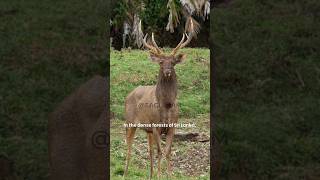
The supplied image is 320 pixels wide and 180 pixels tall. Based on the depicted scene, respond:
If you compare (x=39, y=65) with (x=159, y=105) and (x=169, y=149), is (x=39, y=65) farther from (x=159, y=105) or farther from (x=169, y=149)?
(x=169, y=149)

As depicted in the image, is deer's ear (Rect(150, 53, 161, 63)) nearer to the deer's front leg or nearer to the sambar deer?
the sambar deer

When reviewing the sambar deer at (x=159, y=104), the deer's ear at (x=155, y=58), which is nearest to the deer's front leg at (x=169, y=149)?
the sambar deer at (x=159, y=104)

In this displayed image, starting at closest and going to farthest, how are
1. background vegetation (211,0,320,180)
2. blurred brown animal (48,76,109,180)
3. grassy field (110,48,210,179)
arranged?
grassy field (110,48,210,179), blurred brown animal (48,76,109,180), background vegetation (211,0,320,180)

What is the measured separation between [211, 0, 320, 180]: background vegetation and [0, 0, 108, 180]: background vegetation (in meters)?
1.20

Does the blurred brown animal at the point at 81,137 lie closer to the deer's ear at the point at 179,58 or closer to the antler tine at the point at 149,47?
the antler tine at the point at 149,47

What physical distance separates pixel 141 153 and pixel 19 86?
1.76 meters

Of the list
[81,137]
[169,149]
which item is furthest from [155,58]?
[81,137]

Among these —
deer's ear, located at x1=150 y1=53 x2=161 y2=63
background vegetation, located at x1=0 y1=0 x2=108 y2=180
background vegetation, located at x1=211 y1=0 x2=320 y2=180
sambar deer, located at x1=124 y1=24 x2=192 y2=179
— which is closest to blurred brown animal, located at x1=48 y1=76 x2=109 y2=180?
sambar deer, located at x1=124 y1=24 x2=192 y2=179

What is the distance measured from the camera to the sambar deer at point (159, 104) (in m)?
7.38

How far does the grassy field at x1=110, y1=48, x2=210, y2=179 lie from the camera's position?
732 centimetres

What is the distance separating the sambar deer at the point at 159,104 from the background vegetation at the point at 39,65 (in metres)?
0.79

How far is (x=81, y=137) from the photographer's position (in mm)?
7598

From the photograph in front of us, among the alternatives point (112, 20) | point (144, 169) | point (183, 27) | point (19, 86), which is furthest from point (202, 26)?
point (19, 86)

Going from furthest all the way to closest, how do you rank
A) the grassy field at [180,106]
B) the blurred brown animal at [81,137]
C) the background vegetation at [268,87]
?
the background vegetation at [268,87] → the blurred brown animal at [81,137] → the grassy field at [180,106]
